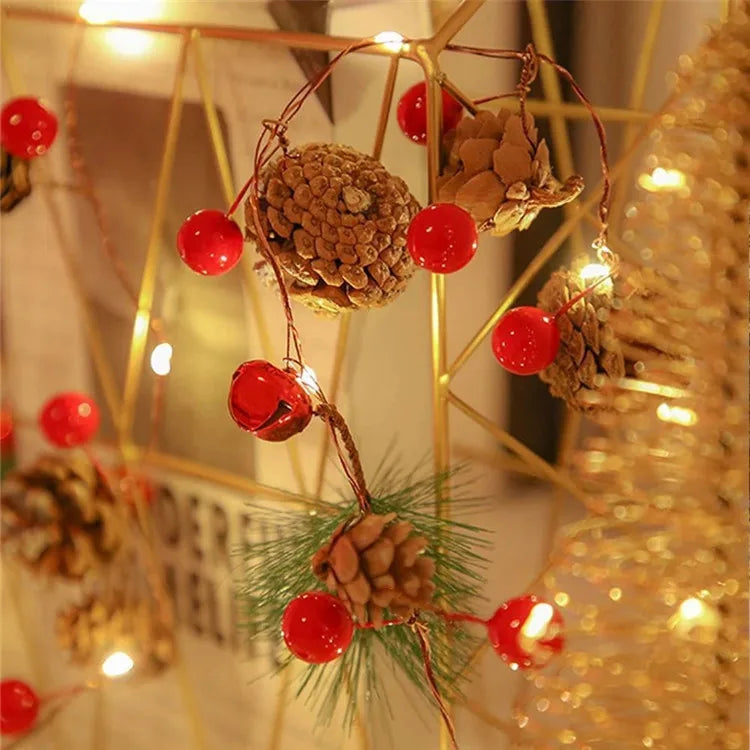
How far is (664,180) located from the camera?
1.57 feet

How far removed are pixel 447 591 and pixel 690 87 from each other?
291mm

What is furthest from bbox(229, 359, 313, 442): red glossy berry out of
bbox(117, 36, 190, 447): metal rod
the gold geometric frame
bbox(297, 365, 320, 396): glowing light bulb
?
bbox(117, 36, 190, 447): metal rod

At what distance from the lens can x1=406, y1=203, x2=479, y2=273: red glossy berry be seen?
17.7 inches

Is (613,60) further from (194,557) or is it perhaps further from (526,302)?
(194,557)

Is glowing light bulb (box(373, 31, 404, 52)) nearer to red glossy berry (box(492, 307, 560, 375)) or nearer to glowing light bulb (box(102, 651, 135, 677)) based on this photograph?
red glossy berry (box(492, 307, 560, 375))

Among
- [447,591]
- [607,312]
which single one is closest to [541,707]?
[447,591]

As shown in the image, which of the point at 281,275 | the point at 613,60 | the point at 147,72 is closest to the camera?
the point at 281,275

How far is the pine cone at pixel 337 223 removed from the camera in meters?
0.47

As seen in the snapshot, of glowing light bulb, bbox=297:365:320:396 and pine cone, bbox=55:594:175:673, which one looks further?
pine cone, bbox=55:594:175:673

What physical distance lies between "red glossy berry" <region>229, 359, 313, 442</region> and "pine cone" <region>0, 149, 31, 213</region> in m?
0.31

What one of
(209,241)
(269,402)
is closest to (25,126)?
(209,241)

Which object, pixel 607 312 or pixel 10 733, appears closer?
pixel 607 312

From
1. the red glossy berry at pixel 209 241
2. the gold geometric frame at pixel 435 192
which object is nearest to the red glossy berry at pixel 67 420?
the gold geometric frame at pixel 435 192

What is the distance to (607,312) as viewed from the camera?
1.61 ft
